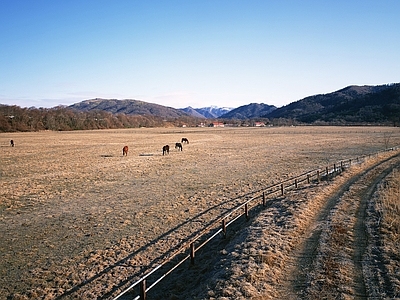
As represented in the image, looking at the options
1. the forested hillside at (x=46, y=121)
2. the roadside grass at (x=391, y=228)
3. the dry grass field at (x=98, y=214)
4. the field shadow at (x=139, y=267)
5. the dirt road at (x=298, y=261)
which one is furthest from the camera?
the forested hillside at (x=46, y=121)

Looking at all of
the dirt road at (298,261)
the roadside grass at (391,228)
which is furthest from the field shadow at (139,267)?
the roadside grass at (391,228)

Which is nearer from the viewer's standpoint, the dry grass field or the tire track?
the tire track

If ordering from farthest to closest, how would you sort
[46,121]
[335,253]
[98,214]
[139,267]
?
[46,121], [98,214], [139,267], [335,253]

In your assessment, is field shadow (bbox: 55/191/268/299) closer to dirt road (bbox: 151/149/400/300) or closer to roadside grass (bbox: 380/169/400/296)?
dirt road (bbox: 151/149/400/300)

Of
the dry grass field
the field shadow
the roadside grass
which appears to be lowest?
the field shadow

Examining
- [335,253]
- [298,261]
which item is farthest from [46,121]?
[335,253]

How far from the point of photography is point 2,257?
11.9 meters

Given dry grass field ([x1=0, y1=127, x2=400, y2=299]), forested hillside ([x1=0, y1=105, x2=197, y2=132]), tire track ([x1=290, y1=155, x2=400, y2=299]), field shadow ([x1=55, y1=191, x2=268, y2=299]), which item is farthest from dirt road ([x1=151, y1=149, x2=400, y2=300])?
forested hillside ([x1=0, y1=105, x2=197, y2=132])

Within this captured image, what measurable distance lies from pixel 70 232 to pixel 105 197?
6378mm

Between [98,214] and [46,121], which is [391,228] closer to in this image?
[98,214]

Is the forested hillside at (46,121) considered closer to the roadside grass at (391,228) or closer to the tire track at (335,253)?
the tire track at (335,253)

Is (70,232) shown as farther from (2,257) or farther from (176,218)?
(176,218)

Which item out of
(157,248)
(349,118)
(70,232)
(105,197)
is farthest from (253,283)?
(349,118)

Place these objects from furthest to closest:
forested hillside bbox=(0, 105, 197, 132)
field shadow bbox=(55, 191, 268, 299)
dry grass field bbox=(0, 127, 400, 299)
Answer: forested hillside bbox=(0, 105, 197, 132) → dry grass field bbox=(0, 127, 400, 299) → field shadow bbox=(55, 191, 268, 299)
